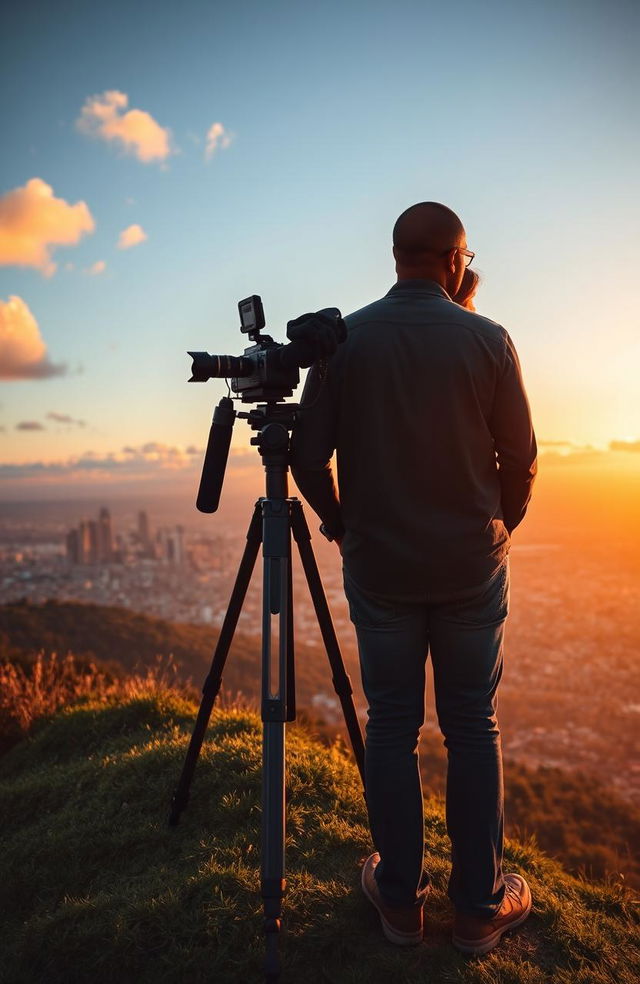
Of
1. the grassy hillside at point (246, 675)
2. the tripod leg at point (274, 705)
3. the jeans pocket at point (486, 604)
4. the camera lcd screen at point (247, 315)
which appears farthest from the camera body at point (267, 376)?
the grassy hillside at point (246, 675)

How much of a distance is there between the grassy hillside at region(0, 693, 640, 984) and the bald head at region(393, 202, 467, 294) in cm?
244

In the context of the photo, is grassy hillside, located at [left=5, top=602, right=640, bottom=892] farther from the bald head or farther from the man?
the bald head

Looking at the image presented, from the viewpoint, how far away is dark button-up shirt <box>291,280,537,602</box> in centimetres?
202

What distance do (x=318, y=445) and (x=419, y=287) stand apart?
654 millimetres

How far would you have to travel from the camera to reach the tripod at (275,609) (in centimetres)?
223

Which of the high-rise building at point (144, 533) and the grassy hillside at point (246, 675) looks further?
the high-rise building at point (144, 533)

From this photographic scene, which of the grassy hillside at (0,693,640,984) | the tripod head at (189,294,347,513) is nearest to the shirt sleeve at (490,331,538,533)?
the tripod head at (189,294,347,513)

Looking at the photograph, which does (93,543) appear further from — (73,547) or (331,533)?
(331,533)

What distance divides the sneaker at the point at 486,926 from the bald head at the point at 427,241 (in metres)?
2.31

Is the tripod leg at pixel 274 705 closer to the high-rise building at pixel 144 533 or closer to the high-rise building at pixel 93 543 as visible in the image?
the high-rise building at pixel 93 543

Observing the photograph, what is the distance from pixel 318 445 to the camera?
2244 mm

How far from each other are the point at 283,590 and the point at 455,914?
133cm

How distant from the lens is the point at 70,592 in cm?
4141

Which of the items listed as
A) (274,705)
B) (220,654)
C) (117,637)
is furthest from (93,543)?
(274,705)
